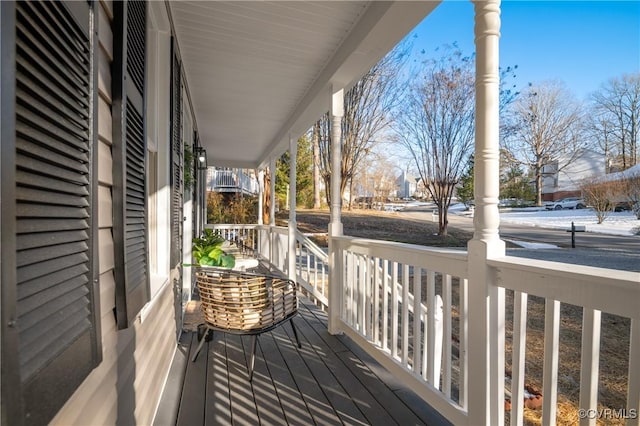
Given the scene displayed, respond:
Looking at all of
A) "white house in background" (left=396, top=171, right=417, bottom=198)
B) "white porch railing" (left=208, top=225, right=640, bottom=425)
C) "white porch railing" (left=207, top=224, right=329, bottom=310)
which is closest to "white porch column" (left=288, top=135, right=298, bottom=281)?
"white porch railing" (left=207, top=224, right=329, bottom=310)

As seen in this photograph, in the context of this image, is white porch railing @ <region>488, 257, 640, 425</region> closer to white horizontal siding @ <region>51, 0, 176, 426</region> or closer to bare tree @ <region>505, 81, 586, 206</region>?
white horizontal siding @ <region>51, 0, 176, 426</region>

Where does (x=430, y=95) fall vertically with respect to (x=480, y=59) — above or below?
above

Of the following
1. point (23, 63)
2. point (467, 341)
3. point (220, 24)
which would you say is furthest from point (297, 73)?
point (23, 63)

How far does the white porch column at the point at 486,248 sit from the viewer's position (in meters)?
1.52

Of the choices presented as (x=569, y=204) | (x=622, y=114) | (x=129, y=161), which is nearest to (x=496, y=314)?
(x=129, y=161)

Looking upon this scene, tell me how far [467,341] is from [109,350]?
147cm

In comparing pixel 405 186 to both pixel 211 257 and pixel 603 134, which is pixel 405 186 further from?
pixel 211 257

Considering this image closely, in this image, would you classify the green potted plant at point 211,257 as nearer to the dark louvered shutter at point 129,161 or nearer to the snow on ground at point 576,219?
the dark louvered shutter at point 129,161

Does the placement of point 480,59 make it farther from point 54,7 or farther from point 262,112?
point 262,112

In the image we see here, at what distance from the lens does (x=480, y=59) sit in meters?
1.59

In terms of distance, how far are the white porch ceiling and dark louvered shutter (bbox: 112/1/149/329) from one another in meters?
1.08

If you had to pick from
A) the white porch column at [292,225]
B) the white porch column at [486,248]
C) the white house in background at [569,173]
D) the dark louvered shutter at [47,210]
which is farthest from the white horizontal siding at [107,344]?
the white house in background at [569,173]

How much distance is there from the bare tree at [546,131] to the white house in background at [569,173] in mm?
40

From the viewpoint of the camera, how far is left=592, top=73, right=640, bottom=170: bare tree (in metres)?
2.96
